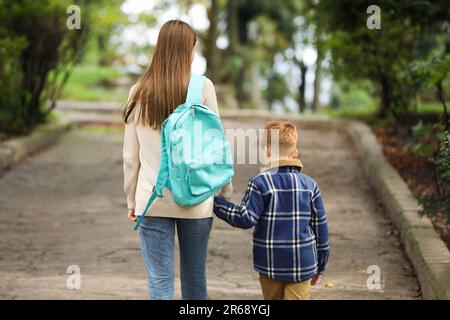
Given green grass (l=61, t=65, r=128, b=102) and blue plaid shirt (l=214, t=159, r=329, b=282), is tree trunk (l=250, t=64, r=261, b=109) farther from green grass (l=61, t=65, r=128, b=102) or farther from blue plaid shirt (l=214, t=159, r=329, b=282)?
blue plaid shirt (l=214, t=159, r=329, b=282)

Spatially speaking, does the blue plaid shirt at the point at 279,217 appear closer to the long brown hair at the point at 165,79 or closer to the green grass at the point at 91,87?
the long brown hair at the point at 165,79

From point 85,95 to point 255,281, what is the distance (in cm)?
1982

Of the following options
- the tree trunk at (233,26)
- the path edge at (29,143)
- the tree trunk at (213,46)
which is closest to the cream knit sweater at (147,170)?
the path edge at (29,143)

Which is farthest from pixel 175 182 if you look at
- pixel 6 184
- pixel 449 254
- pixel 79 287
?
pixel 6 184

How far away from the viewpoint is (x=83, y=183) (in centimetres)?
1062

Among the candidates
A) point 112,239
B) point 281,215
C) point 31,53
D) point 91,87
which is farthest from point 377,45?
point 91,87

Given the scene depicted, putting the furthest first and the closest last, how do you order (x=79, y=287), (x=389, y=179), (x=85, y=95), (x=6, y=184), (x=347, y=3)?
(x=85, y=95)
(x=347, y=3)
(x=6, y=184)
(x=389, y=179)
(x=79, y=287)

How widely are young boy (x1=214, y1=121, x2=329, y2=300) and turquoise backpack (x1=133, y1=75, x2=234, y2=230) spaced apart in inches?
6.8

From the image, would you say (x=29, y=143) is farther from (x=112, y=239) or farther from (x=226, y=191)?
(x=226, y=191)

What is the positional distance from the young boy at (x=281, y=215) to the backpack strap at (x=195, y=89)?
1.30 ft

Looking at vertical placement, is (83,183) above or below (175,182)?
below

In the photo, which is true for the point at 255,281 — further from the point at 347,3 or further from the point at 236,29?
the point at 236,29

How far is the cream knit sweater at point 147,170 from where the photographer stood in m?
4.29

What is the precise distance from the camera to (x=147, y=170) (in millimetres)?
4375
